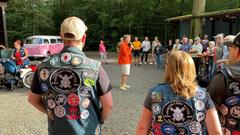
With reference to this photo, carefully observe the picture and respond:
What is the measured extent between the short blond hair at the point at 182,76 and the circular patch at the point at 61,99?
2.72ft

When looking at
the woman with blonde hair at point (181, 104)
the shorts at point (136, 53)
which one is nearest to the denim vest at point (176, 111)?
the woman with blonde hair at point (181, 104)

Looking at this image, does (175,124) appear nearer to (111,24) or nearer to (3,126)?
(3,126)

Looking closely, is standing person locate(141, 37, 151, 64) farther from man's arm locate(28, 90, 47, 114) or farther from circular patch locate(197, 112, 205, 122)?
circular patch locate(197, 112, 205, 122)

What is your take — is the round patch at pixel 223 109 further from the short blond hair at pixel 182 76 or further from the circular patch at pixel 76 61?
the circular patch at pixel 76 61

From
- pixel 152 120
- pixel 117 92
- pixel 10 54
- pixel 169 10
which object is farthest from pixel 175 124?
pixel 169 10

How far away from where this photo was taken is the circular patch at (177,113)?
2.44 metres

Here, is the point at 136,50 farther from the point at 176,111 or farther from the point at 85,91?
the point at 176,111

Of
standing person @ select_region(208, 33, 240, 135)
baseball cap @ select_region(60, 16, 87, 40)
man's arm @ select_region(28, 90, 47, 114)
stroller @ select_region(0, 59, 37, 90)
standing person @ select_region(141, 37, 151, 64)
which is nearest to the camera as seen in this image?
baseball cap @ select_region(60, 16, 87, 40)

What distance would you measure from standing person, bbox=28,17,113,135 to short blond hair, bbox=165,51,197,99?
55cm

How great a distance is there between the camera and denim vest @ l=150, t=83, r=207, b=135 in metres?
2.45

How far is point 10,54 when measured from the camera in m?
11.8

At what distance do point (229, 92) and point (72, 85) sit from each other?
124cm

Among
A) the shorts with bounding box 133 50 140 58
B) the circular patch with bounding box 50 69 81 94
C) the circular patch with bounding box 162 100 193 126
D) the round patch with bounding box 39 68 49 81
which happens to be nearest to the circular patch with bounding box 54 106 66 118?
the circular patch with bounding box 50 69 81 94

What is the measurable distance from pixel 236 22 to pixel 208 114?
16.4m
